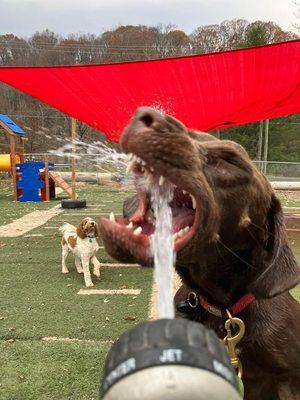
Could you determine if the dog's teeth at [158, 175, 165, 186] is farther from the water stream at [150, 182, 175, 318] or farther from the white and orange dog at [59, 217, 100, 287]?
the white and orange dog at [59, 217, 100, 287]

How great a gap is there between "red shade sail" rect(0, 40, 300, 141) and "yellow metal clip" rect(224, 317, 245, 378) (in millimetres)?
4144

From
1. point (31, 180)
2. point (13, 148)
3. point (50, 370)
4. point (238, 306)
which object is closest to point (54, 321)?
point (50, 370)

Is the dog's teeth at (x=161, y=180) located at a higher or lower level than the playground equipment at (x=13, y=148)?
higher

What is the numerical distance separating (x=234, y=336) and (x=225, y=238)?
0.44 m

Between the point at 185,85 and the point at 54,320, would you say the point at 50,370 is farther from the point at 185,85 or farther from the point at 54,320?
the point at 185,85

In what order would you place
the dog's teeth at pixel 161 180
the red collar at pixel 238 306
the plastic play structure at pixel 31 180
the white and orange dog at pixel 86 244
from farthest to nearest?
the plastic play structure at pixel 31 180 → the white and orange dog at pixel 86 244 → the red collar at pixel 238 306 → the dog's teeth at pixel 161 180

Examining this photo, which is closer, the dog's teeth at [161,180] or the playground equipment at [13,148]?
the dog's teeth at [161,180]

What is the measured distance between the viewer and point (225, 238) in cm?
207

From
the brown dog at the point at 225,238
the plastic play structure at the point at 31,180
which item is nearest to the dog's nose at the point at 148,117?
the brown dog at the point at 225,238

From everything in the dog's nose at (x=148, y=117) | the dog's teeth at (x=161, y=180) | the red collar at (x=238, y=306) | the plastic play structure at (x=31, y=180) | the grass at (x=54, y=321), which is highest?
the dog's nose at (x=148, y=117)

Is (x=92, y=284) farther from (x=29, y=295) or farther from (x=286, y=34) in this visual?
(x=286, y=34)

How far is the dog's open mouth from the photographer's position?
65.9 inches

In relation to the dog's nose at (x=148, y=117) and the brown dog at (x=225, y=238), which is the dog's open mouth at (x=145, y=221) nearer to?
the brown dog at (x=225, y=238)

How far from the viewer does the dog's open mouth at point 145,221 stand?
167cm
